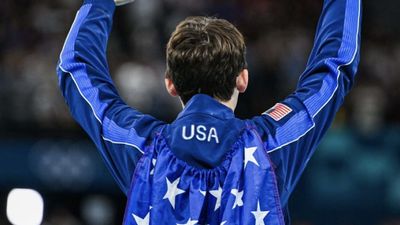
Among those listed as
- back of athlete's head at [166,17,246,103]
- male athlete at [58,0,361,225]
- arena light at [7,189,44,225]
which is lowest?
arena light at [7,189,44,225]

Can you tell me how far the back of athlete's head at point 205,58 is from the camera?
2.85 metres

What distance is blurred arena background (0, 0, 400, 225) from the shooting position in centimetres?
1155

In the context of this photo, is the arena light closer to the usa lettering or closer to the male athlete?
the male athlete

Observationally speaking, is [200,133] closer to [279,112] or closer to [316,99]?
[279,112]

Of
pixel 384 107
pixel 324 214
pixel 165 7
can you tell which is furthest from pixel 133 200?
pixel 165 7

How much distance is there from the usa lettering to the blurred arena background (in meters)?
8.58

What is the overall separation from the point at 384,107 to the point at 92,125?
31.5 ft

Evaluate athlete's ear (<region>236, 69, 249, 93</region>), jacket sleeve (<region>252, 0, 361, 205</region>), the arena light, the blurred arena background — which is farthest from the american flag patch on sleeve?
the blurred arena background

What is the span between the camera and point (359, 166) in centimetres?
1155

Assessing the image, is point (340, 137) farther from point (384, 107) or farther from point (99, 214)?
point (99, 214)

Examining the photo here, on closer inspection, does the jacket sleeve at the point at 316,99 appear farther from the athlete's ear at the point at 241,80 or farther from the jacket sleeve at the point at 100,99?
the jacket sleeve at the point at 100,99

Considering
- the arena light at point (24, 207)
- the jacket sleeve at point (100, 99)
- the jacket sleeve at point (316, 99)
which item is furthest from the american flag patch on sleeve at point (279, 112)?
the arena light at point (24, 207)

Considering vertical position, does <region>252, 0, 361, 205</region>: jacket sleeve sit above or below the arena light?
above

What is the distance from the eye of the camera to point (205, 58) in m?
2.84
